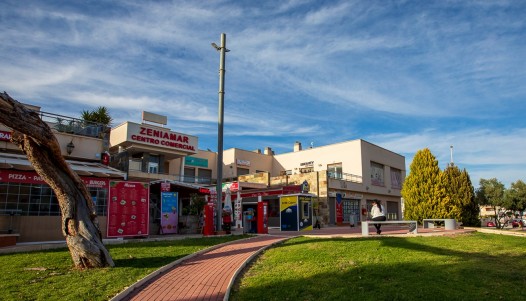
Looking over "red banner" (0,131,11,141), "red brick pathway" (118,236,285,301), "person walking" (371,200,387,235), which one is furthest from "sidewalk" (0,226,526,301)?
"red banner" (0,131,11,141)

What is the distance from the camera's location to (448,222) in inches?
688

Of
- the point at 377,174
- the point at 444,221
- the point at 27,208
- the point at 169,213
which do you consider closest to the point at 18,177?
the point at 27,208

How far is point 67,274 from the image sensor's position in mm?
7828

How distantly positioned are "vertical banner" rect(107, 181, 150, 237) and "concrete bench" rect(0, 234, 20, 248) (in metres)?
3.23

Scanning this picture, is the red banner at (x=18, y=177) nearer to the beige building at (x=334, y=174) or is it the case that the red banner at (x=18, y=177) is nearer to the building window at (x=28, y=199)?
the building window at (x=28, y=199)

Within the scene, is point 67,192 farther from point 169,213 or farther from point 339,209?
point 339,209

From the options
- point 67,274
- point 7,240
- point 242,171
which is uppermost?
point 242,171

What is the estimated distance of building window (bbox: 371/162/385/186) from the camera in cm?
3906

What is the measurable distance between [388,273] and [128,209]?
1141 cm

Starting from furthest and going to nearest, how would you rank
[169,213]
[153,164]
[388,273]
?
1. [153,164]
2. [169,213]
3. [388,273]

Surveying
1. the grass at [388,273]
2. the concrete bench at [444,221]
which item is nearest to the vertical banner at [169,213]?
the grass at [388,273]

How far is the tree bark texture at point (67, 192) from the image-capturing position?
27.3 feet

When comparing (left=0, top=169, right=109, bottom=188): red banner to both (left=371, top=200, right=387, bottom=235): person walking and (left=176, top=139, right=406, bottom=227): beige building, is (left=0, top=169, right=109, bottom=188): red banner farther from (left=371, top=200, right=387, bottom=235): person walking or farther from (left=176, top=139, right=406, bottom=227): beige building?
(left=176, top=139, right=406, bottom=227): beige building

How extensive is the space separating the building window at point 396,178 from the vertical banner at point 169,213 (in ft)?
97.6
